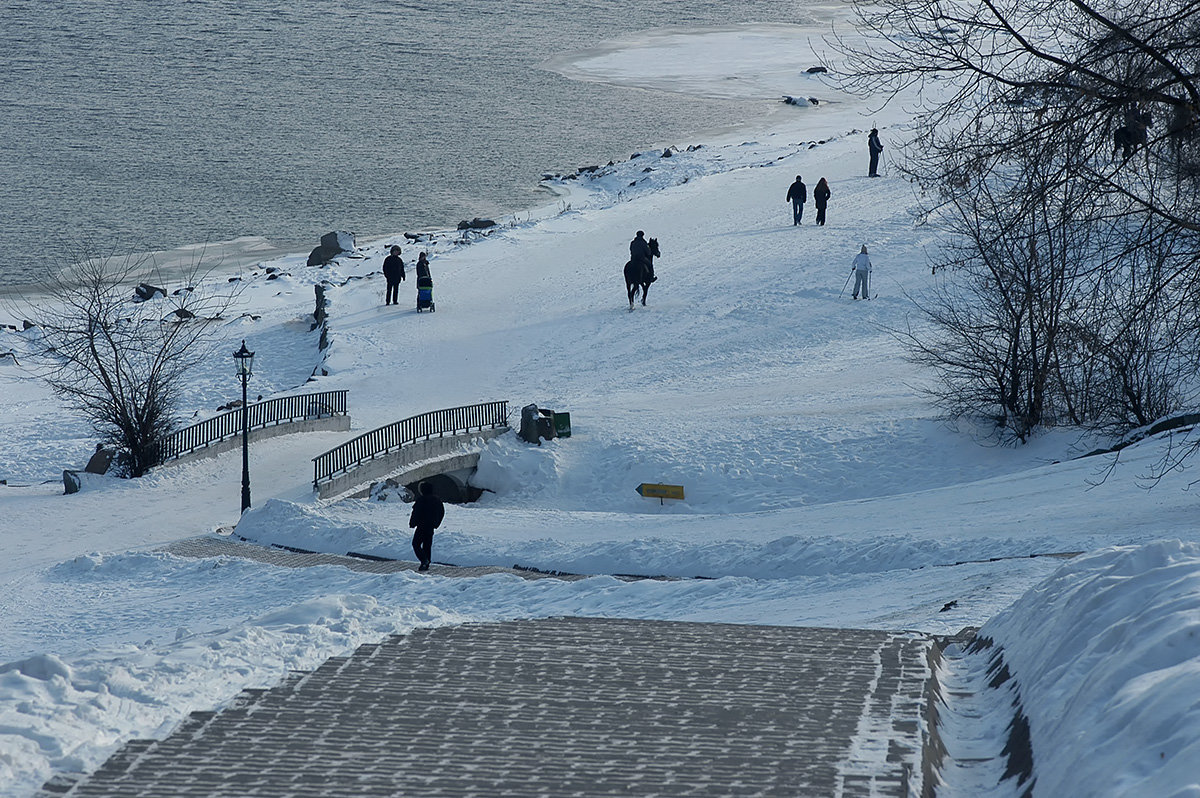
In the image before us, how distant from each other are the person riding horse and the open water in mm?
17653

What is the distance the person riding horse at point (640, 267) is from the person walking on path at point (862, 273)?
15.6 ft

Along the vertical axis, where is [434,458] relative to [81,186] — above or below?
below

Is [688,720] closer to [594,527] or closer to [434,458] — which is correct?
[594,527]

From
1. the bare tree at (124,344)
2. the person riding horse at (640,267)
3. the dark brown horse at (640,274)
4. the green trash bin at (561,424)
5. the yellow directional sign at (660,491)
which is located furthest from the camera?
the dark brown horse at (640,274)

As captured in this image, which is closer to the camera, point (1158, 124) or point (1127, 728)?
point (1127, 728)

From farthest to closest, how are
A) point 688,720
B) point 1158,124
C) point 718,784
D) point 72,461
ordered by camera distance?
point 72,461 < point 1158,124 < point 688,720 < point 718,784

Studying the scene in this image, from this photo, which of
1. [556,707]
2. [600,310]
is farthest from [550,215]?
[556,707]

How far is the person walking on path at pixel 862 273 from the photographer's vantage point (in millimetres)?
30141

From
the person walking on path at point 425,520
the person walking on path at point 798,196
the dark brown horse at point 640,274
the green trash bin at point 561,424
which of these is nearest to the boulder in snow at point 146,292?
the dark brown horse at point 640,274

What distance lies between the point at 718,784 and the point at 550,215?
39.6 m

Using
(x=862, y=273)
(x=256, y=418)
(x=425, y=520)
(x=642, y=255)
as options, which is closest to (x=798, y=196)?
(x=862, y=273)

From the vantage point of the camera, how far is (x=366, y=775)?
270 inches

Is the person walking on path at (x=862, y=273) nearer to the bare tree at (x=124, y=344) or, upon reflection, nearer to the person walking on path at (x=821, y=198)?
the person walking on path at (x=821, y=198)

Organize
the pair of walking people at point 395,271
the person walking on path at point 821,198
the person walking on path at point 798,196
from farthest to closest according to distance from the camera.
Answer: the person walking on path at point 798,196, the person walking on path at point 821,198, the pair of walking people at point 395,271
